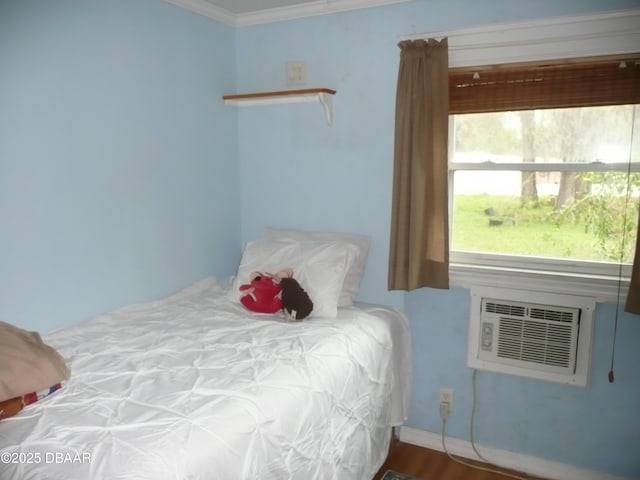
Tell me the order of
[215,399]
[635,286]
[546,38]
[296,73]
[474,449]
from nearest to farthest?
[215,399], [635,286], [546,38], [474,449], [296,73]

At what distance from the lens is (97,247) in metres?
2.20

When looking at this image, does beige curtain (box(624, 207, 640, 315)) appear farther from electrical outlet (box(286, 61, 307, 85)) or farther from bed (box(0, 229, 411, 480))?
electrical outlet (box(286, 61, 307, 85))

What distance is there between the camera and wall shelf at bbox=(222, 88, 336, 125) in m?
2.58

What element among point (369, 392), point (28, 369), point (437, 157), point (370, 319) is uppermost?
point (437, 157)

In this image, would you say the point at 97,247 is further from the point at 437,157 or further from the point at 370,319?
the point at 437,157

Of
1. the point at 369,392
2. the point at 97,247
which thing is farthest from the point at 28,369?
the point at 369,392

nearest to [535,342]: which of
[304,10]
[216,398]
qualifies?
[216,398]

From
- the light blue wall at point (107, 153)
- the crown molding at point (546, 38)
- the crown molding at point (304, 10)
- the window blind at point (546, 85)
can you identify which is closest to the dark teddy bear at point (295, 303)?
the light blue wall at point (107, 153)

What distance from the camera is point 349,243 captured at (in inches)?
101

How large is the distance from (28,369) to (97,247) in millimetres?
863

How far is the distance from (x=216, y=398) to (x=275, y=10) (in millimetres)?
2194

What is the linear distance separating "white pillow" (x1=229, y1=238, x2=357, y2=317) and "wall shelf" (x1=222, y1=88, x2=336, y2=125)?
728mm

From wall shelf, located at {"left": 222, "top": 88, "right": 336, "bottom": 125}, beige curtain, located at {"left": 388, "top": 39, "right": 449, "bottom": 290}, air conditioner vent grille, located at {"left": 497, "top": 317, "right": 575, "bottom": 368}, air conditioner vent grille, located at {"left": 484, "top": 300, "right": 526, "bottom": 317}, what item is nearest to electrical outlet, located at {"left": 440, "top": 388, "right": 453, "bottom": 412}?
air conditioner vent grille, located at {"left": 497, "top": 317, "right": 575, "bottom": 368}

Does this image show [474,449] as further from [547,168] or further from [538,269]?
[547,168]
